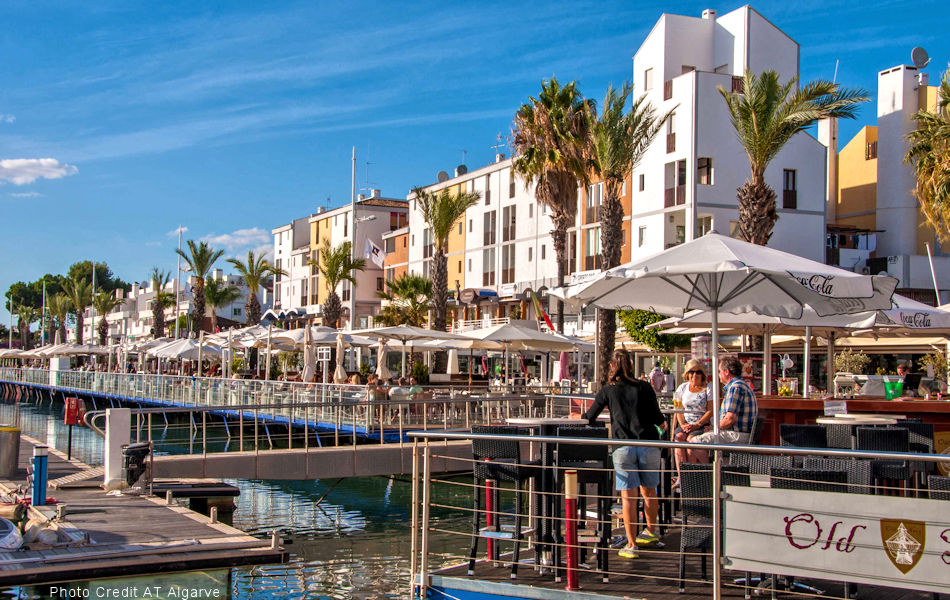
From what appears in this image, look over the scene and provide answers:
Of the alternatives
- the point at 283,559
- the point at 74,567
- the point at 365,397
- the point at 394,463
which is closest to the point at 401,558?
the point at 394,463

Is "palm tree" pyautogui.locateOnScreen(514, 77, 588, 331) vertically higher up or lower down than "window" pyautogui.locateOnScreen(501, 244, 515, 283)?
higher up

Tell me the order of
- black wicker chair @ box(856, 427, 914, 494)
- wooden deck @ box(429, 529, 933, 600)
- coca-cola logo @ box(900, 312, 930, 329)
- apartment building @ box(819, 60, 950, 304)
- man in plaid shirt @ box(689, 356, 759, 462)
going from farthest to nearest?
apartment building @ box(819, 60, 950, 304)
coca-cola logo @ box(900, 312, 930, 329)
man in plaid shirt @ box(689, 356, 759, 462)
black wicker chair @ box(856, 427, 914, 494)
wooden deck @ box(429, 529, 933, 600)

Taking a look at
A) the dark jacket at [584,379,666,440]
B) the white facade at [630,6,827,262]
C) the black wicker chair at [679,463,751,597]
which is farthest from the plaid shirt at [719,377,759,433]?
the white facade at [630,6,827,262]

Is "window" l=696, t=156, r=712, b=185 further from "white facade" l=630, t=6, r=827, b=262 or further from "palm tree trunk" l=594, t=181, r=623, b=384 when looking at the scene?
"palm tree trunk" l=594, t=181, r=623, b=384

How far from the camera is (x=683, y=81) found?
4344cm

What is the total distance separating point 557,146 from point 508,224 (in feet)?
66.4

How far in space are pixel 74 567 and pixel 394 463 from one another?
8.65m

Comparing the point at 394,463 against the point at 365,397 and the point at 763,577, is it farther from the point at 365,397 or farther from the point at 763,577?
the point at 763,577

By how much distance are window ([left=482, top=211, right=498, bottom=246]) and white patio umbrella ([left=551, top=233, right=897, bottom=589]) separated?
46431 millimetres

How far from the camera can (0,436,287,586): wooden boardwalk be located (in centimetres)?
844

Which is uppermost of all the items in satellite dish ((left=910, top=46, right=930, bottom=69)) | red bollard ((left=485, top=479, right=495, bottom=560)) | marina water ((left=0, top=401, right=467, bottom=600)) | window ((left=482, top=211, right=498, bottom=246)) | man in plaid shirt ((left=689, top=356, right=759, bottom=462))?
satellite dish ((left=910, top=46, right=930, bottom=69))

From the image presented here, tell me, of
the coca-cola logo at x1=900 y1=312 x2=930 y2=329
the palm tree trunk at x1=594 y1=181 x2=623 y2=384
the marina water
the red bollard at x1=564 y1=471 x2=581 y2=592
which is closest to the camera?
the red bollard at x1=564 y1=471 x2=581 y2=592

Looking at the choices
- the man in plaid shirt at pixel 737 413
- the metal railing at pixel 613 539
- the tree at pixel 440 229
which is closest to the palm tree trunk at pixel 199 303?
the tree at pixel 440 229

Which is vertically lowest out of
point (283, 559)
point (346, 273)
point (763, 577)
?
point (283, 559)
